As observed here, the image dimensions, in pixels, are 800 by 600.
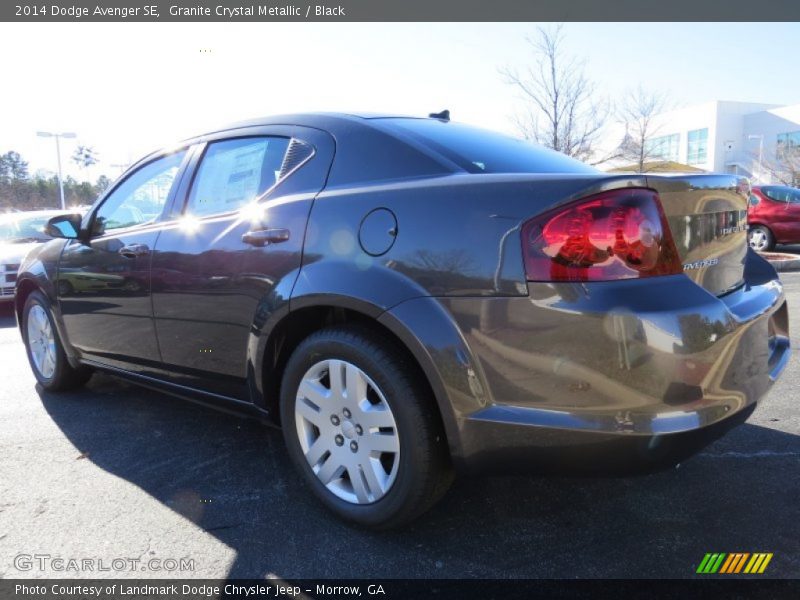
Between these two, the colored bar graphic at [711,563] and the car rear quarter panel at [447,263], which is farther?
the colored bar graphic at [711,563]

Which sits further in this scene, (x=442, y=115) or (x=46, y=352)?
(x=46, y=352)

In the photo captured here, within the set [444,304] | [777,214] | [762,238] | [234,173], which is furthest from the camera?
[762,238]

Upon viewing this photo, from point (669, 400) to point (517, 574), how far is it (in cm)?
80

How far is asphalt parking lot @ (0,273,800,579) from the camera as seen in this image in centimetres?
214

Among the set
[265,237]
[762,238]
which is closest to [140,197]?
[265,237]

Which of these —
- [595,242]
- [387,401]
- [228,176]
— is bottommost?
[387,401]

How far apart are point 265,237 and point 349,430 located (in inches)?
34.8

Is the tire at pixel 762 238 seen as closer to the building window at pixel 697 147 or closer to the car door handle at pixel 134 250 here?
the car door handle at pixel 134 250

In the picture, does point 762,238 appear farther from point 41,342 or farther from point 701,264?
point 41,342

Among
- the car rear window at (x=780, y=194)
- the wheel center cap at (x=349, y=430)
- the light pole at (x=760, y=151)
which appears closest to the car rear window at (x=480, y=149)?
the wheel center cap at (x=349, y=430)

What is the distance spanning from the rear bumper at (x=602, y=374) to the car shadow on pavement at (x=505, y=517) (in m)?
0.43

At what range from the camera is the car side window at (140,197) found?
3.31 metres

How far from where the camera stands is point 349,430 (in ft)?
Answer: 7.63

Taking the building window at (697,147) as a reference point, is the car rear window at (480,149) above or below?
below
